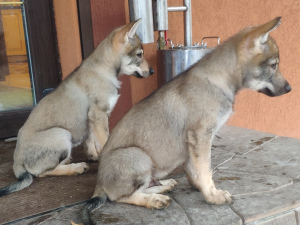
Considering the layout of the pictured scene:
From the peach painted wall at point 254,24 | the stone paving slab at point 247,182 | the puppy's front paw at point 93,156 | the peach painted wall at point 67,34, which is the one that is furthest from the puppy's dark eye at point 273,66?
the peach painted wall at point 67,34

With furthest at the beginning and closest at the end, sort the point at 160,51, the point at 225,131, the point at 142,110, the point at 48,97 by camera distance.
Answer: the point at 225,131 → the point at 160,51 → the point at 48,97 → the point at 142,110

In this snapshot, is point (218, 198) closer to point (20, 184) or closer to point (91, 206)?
point (91, 206)

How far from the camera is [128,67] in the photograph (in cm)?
398

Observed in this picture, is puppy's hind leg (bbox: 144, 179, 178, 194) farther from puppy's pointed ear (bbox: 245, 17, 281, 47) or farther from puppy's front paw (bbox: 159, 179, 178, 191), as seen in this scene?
puppy's pointed ear (bbox: 245, 17, 281, 47)

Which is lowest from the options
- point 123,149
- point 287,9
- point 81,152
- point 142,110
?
point 81,152

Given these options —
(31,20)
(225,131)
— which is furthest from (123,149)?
(31,20)

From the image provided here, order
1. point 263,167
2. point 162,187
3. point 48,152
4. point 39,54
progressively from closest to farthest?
point 162,187 → point 48,152 → point 263,167 → point 39,54

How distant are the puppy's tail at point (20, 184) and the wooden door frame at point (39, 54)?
2.12 meters

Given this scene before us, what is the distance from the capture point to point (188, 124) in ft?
8.89

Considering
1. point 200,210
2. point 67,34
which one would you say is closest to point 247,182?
point 200,210

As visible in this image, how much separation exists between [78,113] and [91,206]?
1.35 meters

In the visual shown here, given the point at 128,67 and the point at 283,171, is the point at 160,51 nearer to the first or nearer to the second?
the point at 128,67

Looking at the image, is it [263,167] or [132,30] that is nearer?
[263,167]

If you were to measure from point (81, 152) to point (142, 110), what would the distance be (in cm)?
189
